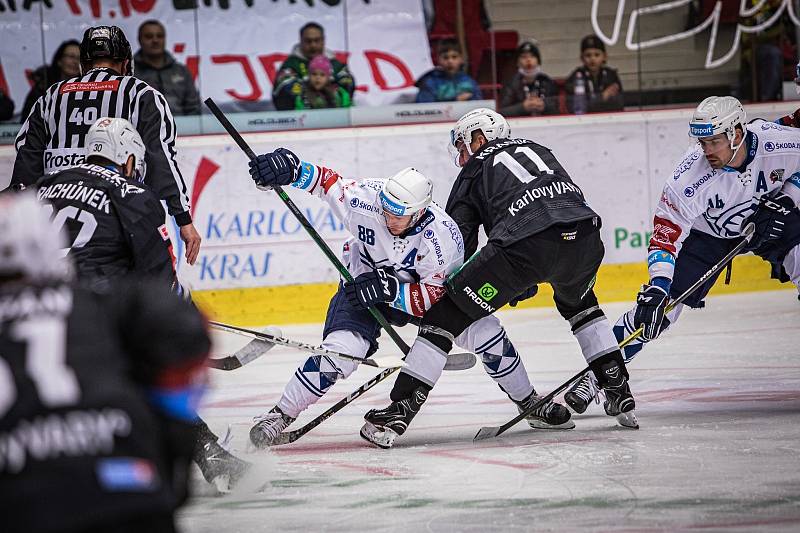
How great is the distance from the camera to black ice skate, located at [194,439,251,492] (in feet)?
10.6

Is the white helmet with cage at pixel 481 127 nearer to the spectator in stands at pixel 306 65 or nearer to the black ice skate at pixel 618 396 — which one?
the black ice skate at pixel 618 396

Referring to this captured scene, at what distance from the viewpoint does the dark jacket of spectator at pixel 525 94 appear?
7.72 m

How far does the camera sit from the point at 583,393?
4406 mm

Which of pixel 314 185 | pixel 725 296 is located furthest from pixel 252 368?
pixel 725 296

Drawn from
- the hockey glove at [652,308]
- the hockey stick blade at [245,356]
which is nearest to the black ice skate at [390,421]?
the hockey stick blade at [245,356]

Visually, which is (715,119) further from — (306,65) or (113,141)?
(306,65)

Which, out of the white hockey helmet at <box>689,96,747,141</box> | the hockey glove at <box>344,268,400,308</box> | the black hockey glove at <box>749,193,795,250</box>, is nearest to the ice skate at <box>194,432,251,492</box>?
the hockey glove at <box>344,268,400,308</box>

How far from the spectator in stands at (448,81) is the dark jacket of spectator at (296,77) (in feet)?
1.53

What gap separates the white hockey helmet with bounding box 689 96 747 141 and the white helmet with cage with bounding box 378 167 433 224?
110 cm

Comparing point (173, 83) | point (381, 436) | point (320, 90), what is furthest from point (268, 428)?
point (320, 90)

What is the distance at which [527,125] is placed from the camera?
24.9 feet

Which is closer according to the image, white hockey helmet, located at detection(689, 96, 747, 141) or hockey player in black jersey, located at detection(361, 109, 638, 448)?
hockey player in black jersey, located at detection(361, 109, 638, 448)

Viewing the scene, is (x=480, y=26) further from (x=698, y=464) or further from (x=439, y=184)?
(x=698, y=464)

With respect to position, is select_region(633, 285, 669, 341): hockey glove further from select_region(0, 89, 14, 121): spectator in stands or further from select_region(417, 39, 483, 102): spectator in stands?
select_region(0, 89, 14, 121): spectator in stands
